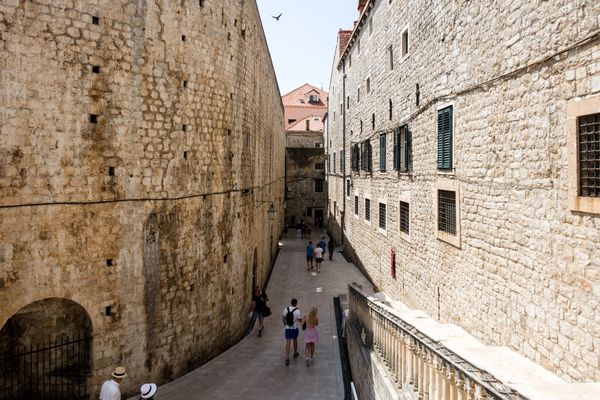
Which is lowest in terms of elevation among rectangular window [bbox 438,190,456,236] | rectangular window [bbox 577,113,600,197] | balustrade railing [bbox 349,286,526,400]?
balustrade railing [bbox 349,286,526,400]

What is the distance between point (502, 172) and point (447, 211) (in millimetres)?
2377

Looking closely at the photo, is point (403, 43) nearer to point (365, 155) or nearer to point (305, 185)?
point (365, 155)

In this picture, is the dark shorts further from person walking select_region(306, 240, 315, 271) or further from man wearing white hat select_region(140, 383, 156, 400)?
person walking select_region(306, 240, 315, 271)

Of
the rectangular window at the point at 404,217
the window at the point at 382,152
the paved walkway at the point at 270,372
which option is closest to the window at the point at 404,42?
the window at the point at 382,152

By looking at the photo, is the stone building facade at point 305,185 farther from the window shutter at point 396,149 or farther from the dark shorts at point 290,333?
the dark shorts at point 290,333

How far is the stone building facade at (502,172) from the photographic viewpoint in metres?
4.82

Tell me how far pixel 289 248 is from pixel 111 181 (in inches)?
769

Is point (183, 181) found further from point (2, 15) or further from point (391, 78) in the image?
point (391, 78)

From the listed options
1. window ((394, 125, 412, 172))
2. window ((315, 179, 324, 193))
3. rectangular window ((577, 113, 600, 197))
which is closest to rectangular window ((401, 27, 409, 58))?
window ((394, 125, 412, 172))

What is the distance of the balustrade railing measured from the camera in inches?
148

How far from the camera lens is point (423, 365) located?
498cm

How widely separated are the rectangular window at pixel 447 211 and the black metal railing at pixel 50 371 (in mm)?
7308

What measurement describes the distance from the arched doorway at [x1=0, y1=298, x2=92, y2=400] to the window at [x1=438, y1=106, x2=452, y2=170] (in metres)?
7.59

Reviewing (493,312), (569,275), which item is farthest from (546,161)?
(493,312)
